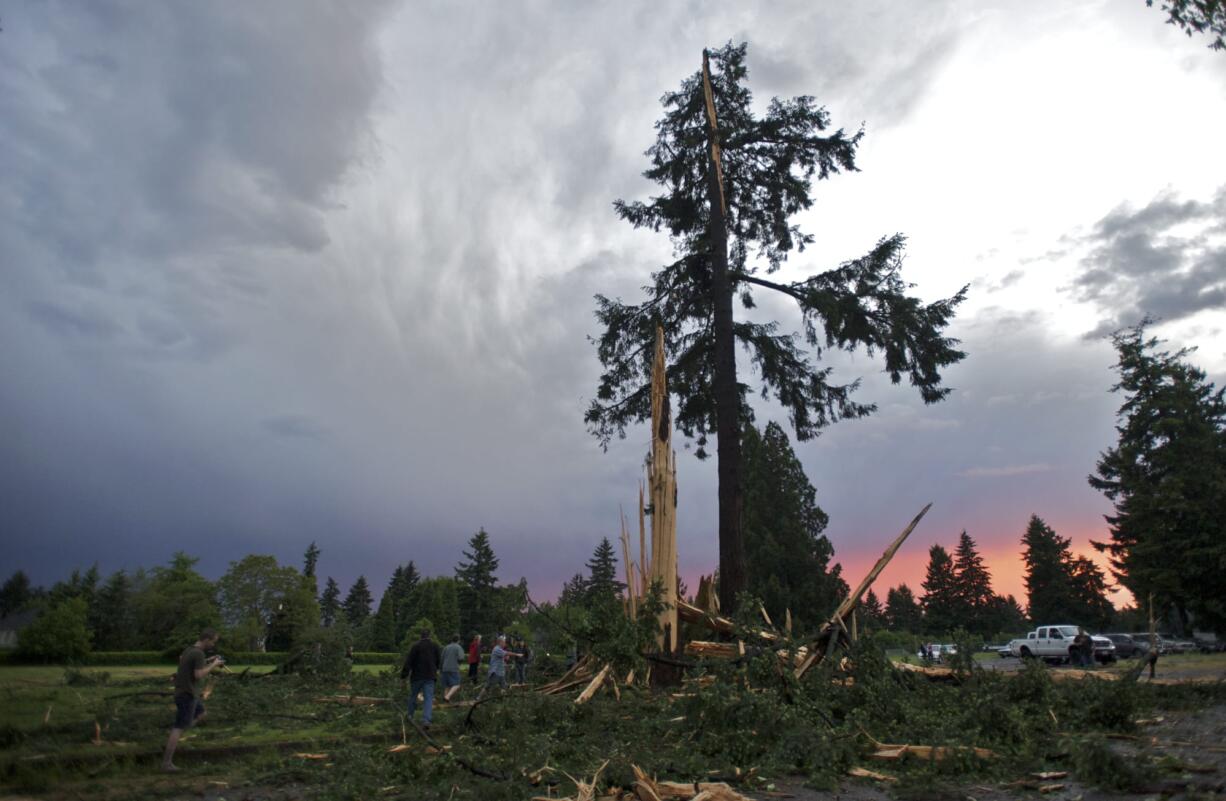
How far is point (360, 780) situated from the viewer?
6113 millimetres

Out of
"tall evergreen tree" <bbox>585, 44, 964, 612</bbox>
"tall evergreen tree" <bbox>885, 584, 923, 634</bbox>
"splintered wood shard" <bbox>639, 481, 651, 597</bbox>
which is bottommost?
"tall evergreen tree" <bbox>885, 584, 923, 634</bbox>

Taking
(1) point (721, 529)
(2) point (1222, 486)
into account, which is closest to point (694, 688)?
(1) point (721, 529)

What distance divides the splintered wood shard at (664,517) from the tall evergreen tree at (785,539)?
2084 centimetres

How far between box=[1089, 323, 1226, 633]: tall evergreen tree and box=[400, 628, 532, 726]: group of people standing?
2250 centimetres

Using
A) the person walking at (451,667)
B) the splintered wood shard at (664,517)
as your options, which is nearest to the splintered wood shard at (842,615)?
the splintered wood shard at (664,517)

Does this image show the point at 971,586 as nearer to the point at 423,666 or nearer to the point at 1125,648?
the point at 1125,648

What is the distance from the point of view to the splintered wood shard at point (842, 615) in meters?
10.1

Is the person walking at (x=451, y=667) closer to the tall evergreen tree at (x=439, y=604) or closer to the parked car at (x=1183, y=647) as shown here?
the parked car at (x=1183, y=647)

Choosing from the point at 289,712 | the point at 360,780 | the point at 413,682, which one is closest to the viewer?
the point at 360,780

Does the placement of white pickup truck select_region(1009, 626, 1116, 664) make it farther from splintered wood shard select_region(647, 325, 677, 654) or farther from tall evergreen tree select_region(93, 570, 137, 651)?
tall evergreen tree select_region(93, 570, 137, 651)

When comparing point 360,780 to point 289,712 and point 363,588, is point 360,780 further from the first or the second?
point 363,588

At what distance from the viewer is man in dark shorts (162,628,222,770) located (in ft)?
23.5

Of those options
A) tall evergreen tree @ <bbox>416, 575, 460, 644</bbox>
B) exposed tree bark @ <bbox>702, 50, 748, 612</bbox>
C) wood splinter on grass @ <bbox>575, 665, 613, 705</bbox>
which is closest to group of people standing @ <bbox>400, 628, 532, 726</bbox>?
wood splinter on grass @ <bbox>575, 665, 613, 705</bbox>

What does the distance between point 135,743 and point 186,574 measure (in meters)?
44.1
